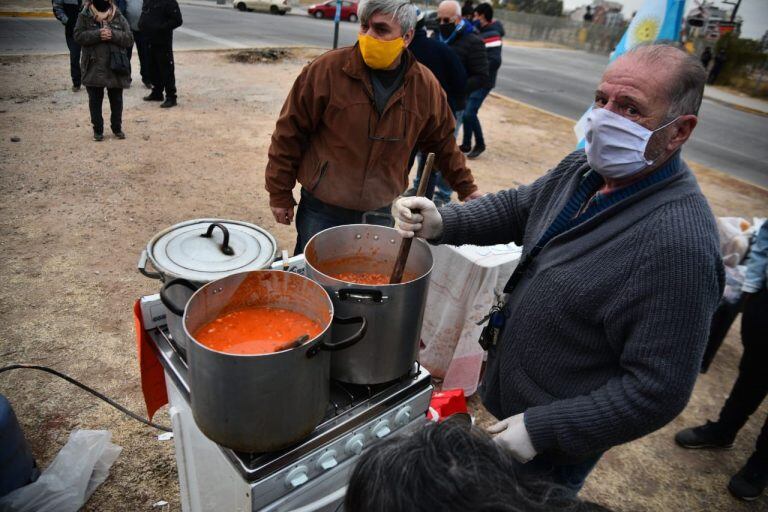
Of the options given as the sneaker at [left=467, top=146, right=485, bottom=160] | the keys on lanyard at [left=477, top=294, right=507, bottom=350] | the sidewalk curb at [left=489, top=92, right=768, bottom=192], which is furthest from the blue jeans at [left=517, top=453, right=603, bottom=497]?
the sidewalk curb at [left=489, top=92, right=768, bottom=192]

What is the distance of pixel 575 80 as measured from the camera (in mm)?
16734

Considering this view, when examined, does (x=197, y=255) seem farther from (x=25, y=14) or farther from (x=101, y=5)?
(x=25, y=14)

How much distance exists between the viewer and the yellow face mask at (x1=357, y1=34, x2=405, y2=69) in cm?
234

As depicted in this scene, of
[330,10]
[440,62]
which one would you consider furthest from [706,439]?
[330,10]

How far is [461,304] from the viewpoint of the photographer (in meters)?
2.88

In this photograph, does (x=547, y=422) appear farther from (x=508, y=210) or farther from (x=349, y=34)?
(x=349, y=34)

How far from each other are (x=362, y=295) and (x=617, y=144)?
797mm

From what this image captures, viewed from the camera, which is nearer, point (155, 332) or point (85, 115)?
point (155, 332)

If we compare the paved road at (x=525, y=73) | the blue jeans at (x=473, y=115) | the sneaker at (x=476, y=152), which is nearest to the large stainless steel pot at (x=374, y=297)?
the blue jeans at (x=473, y=115)

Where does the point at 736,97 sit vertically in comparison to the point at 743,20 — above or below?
below

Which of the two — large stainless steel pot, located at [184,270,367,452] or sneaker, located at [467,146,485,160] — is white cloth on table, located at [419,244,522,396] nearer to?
large stainless steel pot, located at [184,270,367,452]

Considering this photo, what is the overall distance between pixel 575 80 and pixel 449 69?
14355 millimetres

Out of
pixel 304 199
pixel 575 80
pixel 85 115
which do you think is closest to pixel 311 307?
pixel 304 199

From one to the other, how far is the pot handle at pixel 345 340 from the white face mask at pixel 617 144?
0.80m
